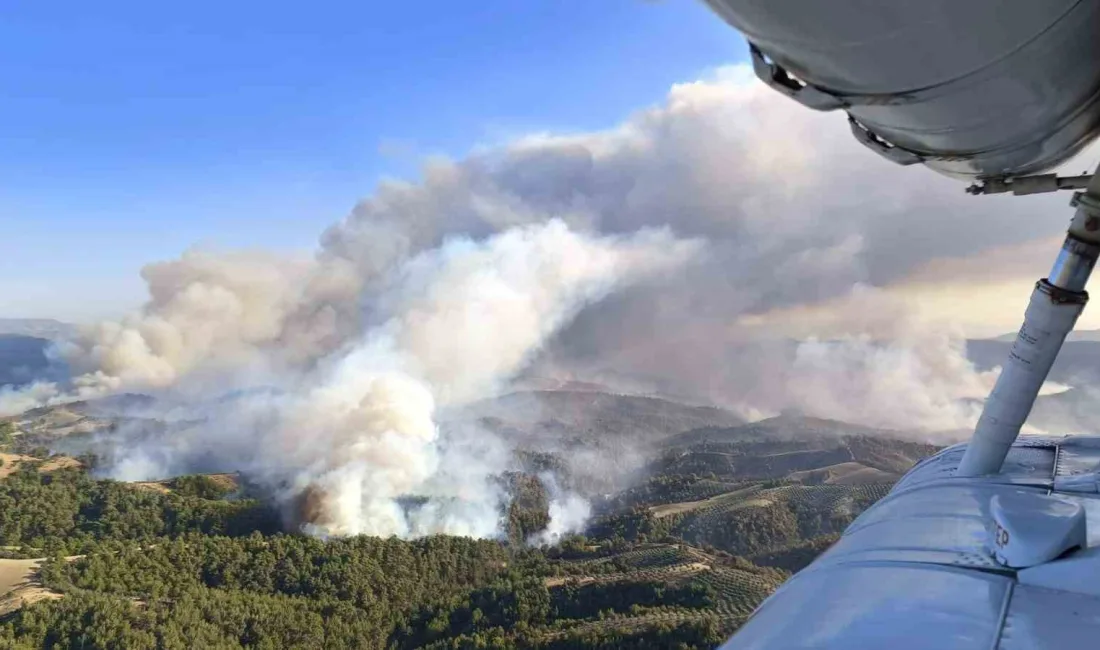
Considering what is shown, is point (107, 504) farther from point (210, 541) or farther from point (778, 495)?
point (778, 495)

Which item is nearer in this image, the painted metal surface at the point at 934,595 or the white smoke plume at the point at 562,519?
the painted metal surface at the point at 934,595

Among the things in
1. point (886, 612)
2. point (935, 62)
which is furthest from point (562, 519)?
point (935, 62)

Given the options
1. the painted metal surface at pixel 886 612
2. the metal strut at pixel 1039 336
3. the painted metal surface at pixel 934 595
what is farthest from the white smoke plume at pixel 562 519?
the painted metal surface at pixel 886 612

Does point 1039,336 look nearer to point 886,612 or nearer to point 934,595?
Answer: point 934,595

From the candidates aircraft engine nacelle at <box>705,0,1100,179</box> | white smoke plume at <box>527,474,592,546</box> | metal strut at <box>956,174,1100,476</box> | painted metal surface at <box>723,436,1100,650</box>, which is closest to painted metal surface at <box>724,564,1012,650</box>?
painted metal surface at <box>723,436,1100,650</box>

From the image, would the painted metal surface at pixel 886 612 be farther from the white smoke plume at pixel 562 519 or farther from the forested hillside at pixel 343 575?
the white smoke plume at pixel 562 519

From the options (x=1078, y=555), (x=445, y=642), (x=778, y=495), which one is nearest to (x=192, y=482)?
(x=445, y=642)
